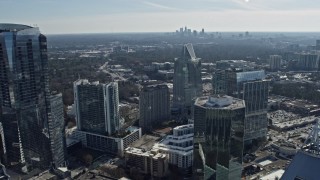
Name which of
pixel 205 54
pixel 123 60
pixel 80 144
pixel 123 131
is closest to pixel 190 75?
pixel 123 131

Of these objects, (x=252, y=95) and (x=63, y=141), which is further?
(x=252, y=95)

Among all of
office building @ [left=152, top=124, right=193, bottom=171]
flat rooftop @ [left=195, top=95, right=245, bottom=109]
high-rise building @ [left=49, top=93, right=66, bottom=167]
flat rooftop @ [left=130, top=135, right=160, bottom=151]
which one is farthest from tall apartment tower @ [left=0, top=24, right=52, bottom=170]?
flat rooftop @ [left=195, top=95, right=245, bottom=109]

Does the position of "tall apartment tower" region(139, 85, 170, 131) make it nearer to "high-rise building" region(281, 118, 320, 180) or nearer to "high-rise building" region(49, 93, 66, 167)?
Answer: "high-rise building" region(49, 93, 66, 167)

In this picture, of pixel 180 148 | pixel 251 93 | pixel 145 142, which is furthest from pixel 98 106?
pixel 251 93

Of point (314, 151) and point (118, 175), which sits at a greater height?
point (314, 151)

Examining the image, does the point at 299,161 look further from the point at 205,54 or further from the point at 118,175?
the point at 205,54

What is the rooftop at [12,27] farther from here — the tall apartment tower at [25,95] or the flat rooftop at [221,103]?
the flat rooftop at [221,103]

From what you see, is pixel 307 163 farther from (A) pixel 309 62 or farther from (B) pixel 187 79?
(A) pixel 309 62
